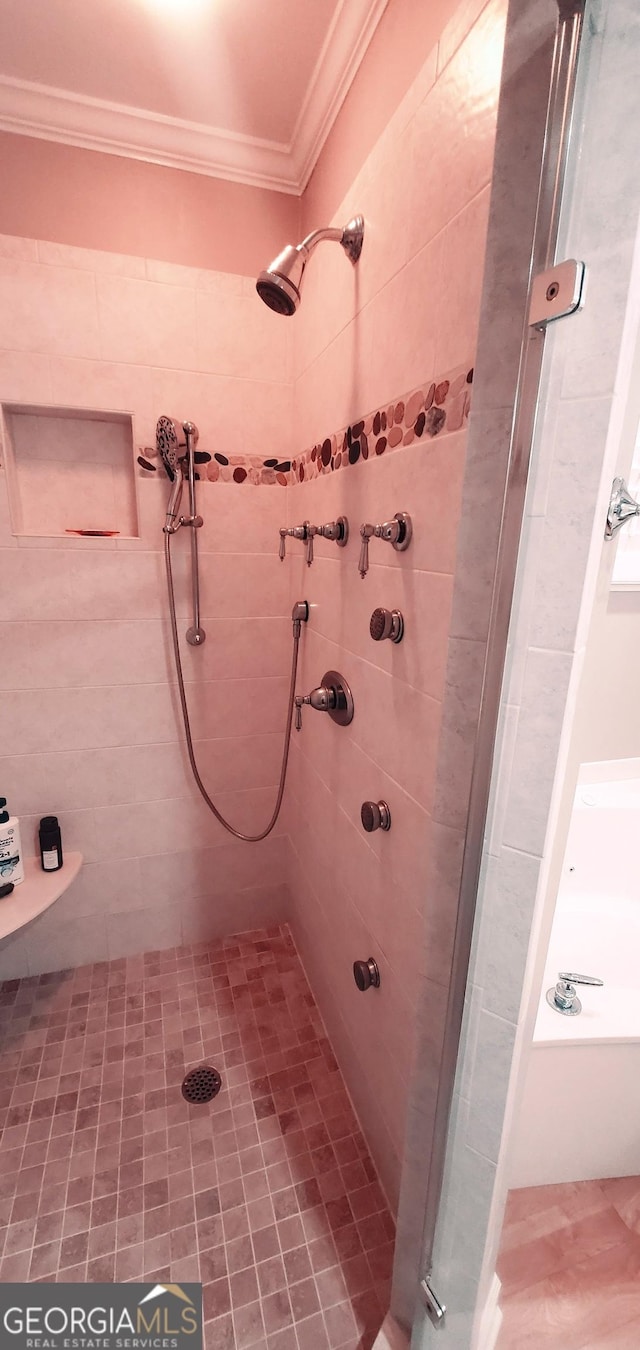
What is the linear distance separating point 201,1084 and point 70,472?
177 centimetres

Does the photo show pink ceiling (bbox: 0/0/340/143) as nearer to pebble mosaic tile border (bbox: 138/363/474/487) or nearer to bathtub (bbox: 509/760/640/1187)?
pebble mosaic tile border (bbox: 138/363/474/487)

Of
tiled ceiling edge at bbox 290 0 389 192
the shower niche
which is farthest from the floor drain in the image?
tiled ceiling edge at bbox 290 0 389 192

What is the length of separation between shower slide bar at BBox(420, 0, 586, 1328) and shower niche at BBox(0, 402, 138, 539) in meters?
1.23

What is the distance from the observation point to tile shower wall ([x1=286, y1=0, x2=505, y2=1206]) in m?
0.72

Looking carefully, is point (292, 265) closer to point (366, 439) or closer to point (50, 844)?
point (366, 439)

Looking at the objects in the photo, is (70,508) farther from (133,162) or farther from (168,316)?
(133,162)

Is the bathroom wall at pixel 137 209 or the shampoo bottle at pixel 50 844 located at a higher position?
the bathroom wall at pixel 137 209

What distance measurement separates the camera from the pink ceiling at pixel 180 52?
39.3 inches

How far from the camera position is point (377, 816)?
101 centimetres

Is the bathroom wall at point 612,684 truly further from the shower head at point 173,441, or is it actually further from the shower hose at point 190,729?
the shower head at point 173,441

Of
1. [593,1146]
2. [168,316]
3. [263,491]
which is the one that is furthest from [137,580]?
[593,1146]

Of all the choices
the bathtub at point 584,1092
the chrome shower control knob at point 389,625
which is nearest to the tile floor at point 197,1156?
the bathtub at point 584,1092

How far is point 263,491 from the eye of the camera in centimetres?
160

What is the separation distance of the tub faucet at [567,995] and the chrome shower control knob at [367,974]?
0.46 meters
